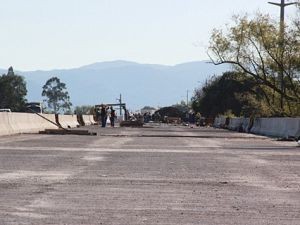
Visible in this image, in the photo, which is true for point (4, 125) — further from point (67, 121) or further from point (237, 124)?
point (237, 124)

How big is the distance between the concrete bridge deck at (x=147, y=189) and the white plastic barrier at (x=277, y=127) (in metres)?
13.9

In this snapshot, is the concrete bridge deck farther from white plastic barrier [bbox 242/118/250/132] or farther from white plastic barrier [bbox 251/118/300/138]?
white plastic barrier [bbox 242/118/250/132]

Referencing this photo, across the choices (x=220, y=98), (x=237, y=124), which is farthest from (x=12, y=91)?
(x=237, y=124)

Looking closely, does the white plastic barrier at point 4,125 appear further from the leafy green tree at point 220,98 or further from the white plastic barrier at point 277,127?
the leafy green tree at point 220,98

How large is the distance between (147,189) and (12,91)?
427ft

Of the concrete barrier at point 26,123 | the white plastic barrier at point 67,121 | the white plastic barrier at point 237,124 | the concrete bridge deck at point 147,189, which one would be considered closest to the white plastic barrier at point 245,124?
the white plastic barrier at point 237,124

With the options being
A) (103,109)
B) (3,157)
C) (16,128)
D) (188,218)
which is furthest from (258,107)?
(188,218)

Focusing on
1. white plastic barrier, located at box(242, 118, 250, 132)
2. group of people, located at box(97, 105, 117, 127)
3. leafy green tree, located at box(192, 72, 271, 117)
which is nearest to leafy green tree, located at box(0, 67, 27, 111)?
leafy green tree, located at box(192, 72, 271, 117)

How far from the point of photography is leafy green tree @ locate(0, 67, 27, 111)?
436ft

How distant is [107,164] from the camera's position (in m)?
15.6

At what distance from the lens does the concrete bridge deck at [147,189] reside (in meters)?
8.59

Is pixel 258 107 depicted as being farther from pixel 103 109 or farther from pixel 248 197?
pixel 248 197

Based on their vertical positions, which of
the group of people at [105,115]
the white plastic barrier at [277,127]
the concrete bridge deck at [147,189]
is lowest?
the concrete bridge deck at [147,189]

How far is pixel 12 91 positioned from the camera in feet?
455
